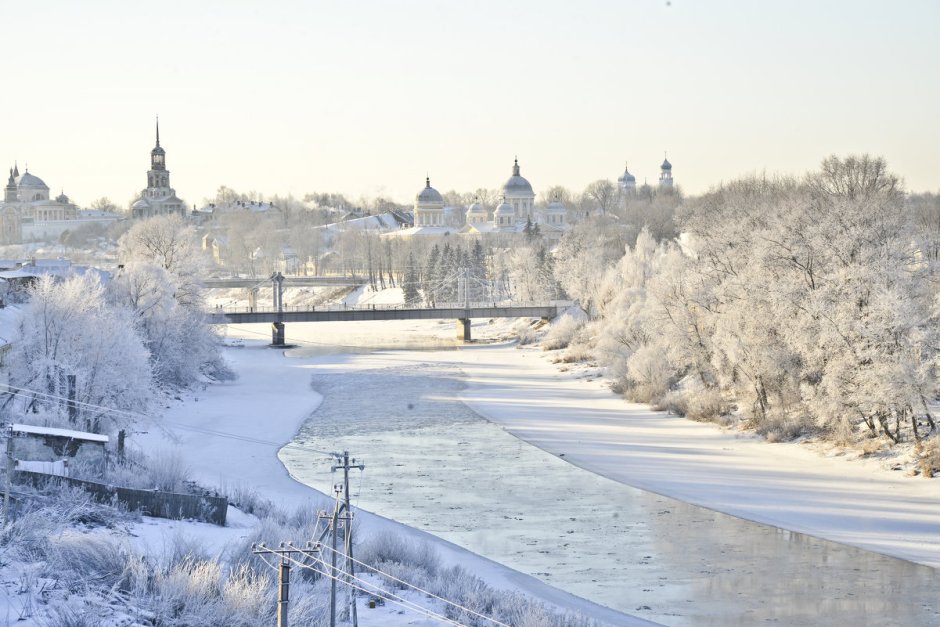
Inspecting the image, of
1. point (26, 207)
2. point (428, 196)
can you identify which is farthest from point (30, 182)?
point (428, 196)

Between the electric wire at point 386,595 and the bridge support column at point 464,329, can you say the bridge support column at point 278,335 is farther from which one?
the electric wire at point 386,595

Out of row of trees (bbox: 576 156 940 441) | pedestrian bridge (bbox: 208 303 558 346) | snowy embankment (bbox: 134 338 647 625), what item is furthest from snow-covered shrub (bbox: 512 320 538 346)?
row of trees (bbox: 576 156 940 441)

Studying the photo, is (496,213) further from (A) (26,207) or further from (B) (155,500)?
(B) (155,500)

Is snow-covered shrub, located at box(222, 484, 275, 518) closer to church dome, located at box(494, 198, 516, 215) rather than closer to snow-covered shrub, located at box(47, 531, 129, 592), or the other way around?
snow-covered shrub, located at box(47, 531, 129, 592)

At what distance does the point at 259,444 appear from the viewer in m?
31.3

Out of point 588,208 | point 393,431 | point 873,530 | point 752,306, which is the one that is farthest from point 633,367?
point 588,208

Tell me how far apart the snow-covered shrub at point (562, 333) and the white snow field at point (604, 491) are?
42.7ft

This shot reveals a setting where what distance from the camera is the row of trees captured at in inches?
1075

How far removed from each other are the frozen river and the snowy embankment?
0.52 metres

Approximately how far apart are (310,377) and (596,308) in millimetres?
16343

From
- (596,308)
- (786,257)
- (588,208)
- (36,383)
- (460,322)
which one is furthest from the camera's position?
(588,208)

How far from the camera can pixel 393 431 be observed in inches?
1308

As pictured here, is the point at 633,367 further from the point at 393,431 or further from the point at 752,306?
the point at 393,431

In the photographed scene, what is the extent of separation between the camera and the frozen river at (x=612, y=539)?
683 inches
